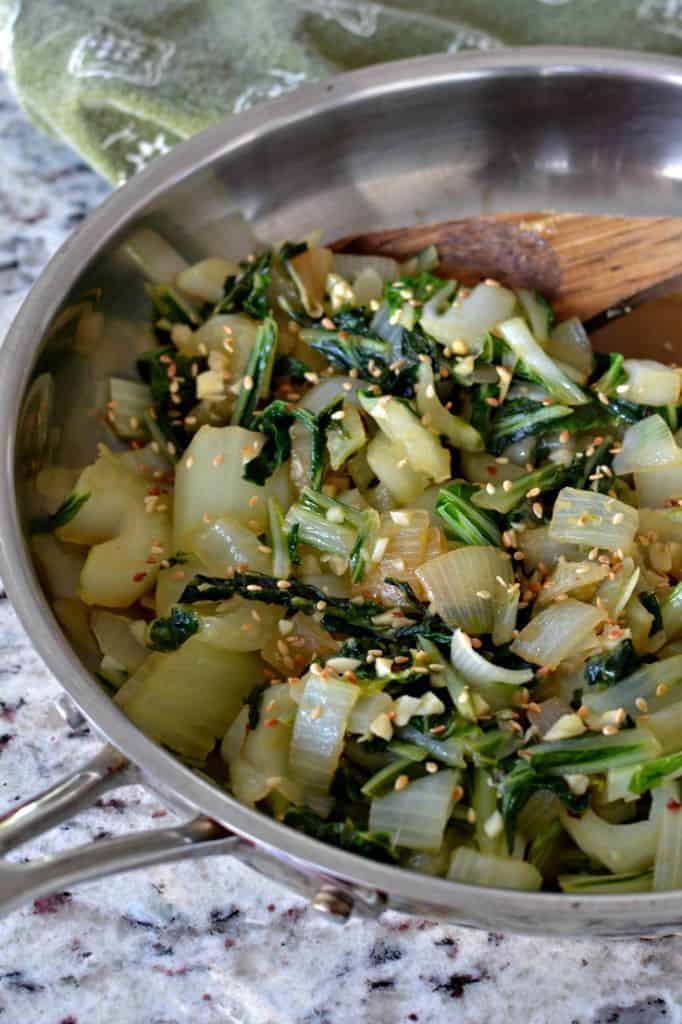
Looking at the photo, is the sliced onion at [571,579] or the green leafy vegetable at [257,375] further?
the green leafy vegetable at [257,375]

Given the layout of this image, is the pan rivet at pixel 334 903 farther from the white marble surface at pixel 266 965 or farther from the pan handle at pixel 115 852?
the white marble surface at pixel 266 965

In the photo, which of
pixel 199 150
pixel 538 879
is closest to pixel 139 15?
pixel 199 150

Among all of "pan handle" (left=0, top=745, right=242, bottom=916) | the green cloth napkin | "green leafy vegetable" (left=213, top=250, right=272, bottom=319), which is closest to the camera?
"pan handle" (left=0, top=745, right=242, bottom=916)

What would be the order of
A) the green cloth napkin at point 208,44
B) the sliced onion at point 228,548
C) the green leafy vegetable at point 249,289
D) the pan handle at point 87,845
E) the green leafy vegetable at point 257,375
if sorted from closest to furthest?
the pan handle at point 87,845 < the sliced onion at point 228,548 < the green leafy vegetable at point 257,375 < the green leafy vegetable at point 249,289 < the green cloth napkin at point 208,44

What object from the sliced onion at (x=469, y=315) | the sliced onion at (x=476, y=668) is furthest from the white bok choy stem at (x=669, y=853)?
the sliced onion at (x=469, y=315)

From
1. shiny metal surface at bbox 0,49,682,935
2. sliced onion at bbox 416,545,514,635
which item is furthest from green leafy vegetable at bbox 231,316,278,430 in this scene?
sliced onion at bbox 416,545,514,635

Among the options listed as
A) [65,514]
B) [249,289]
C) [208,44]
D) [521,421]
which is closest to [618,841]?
[521,421]

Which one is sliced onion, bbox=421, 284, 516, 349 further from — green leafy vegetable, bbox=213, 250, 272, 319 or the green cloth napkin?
the green cloth napkin
